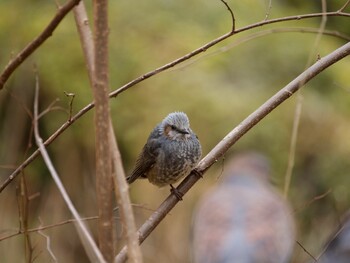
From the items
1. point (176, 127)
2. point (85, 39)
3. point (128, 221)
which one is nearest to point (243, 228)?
point (176, 127)

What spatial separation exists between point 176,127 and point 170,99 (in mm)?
3395

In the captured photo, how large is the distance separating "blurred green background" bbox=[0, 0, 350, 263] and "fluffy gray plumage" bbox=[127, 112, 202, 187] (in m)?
2.82

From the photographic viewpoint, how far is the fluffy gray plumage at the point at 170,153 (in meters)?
3.19

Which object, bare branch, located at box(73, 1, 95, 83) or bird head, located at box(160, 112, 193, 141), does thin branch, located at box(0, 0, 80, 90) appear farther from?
bird head, located at box(160, 112, 193, 141)

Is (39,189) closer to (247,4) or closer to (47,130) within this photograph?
(47,130)

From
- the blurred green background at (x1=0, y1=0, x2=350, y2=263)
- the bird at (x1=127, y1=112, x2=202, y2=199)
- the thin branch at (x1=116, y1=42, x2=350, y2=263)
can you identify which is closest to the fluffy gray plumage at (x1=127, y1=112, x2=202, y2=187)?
the bird at (x1=127, y1=112, x2=202, y2=199)

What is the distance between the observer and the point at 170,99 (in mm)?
6648

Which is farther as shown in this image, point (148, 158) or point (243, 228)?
point (243, 228)

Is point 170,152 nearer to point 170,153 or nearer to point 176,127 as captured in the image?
point 170,153

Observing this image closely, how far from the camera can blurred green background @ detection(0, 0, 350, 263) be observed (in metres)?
6.45

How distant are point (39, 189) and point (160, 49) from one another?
1.79 meters

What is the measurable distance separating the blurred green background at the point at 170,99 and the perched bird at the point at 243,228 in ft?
4.92

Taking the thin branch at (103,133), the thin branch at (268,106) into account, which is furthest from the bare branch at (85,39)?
the thin branch at (268,106)

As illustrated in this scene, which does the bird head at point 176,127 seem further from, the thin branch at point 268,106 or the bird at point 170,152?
the thin branch at point 268,106
